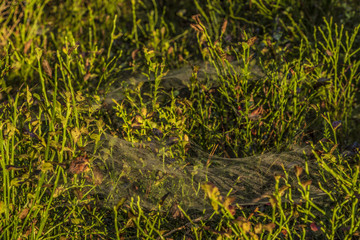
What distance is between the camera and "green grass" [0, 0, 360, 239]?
1.59 meters

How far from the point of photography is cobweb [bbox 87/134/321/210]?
1.89 meters

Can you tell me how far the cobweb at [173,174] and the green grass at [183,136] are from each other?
11mm

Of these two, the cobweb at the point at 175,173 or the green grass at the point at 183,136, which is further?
the cobweb at the point at 175,173

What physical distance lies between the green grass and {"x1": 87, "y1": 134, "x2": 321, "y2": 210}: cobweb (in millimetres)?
11

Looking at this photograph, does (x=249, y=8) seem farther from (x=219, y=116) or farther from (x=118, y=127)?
(x=118, y=127)

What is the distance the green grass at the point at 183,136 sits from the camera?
159cm

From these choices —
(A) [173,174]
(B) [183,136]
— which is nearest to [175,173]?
(A) [173,174]

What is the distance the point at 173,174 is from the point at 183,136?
1.19ft

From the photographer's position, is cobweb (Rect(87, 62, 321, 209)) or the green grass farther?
cobweb (Rect(87, 62, 321, 209))

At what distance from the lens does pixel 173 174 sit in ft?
6.75

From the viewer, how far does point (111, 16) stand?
4.17m

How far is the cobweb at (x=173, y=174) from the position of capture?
1895 millimetres

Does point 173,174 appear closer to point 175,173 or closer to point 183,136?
point 175,173

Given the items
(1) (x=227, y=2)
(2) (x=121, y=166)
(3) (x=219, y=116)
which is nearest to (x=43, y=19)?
(1) (x=227, y=2)
